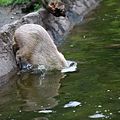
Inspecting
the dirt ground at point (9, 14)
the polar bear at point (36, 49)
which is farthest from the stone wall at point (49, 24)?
the dirt ground at point (9, 14)

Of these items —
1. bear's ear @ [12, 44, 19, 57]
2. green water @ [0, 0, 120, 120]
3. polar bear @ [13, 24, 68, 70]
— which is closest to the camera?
green water @ [0, 0, 120, 120]

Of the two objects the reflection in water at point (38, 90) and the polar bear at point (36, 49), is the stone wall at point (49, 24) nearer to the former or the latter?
the polar bear at point (36, 49)

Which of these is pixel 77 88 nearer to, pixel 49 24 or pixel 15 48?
pixel 15 48

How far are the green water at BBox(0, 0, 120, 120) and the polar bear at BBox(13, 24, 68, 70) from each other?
41 centimetres

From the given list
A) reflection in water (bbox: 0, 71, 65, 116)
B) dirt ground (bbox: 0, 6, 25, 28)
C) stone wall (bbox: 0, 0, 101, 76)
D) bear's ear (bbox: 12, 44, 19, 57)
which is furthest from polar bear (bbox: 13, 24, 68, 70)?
dirt ground (bbox: 0, 6, 25, 28)

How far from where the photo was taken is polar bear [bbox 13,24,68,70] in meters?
10.3

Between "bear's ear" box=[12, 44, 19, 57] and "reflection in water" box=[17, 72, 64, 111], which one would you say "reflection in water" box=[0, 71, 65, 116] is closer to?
"reflection in water" box=[17, 72, 64, 111]

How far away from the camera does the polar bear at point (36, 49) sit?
10.3m

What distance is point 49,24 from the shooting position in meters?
14.0

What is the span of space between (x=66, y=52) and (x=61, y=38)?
1.91 m

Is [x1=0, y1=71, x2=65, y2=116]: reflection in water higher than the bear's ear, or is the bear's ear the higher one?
the bear's ear

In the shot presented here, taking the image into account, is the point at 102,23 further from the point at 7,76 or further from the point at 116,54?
the point at 7,76

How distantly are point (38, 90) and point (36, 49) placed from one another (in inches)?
73.5

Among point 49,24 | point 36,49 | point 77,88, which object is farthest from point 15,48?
point 49,24
